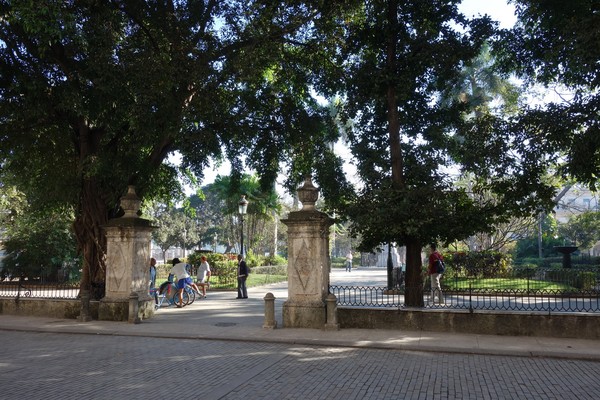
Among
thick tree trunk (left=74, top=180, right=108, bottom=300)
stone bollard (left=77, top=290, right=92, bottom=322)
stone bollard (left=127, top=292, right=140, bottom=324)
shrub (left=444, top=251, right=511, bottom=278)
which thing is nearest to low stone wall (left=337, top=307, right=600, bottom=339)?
stone bollard (left=127, top=292, right=140, bottom=324)

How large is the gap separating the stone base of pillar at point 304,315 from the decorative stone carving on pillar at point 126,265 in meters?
4.37

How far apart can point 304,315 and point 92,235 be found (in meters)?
7.85

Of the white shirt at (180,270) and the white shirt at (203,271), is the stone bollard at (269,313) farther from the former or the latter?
the white shirt at (203,271)

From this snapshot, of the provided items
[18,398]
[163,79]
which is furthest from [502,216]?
[18,398]

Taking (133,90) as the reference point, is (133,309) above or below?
below

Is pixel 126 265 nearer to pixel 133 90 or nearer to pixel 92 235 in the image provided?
pixel 92 235

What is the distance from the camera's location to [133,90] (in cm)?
1225

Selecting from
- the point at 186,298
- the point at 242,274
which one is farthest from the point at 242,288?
the point at 186,298

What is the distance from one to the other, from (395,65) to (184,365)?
9171 millimetres

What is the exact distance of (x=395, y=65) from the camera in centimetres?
1248

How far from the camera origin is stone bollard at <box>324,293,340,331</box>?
35.9ft

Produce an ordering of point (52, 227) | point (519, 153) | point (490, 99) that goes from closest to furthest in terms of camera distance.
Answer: point (519, 153) < point (52, 227) < point (490, 99)

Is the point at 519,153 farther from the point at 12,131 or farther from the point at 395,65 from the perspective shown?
the point at 12,131

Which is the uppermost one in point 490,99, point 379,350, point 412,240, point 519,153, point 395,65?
point 490,99
